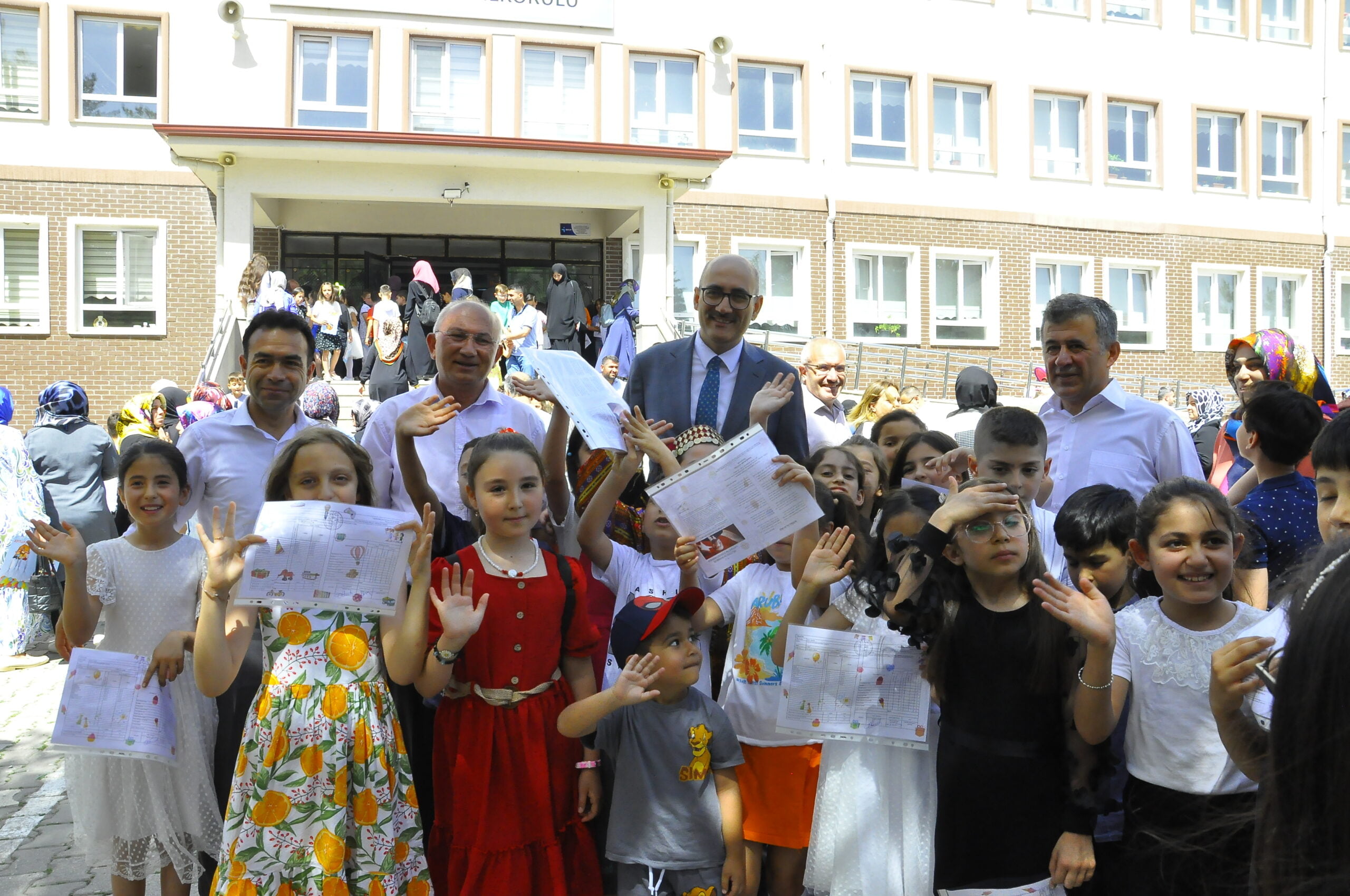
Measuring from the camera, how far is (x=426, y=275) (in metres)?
15.7

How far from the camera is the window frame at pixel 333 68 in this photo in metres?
19.4

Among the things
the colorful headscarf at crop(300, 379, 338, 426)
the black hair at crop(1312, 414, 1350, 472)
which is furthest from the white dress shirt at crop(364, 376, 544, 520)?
the colorful headscarf at crop(300, 379, 338, 426)

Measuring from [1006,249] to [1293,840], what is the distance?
23.3m

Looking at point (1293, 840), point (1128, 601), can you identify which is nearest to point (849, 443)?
point (1128, 601)

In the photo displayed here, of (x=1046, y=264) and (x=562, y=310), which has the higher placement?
(x=1046, y=264)

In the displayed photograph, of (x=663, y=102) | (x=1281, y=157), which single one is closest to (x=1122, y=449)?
(x=663, y=102)

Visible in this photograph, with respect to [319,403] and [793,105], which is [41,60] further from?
[319,403]

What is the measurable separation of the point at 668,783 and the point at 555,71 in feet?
63.6

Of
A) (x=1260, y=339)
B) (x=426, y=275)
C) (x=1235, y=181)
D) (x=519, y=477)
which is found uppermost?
(x=1235, y=181)

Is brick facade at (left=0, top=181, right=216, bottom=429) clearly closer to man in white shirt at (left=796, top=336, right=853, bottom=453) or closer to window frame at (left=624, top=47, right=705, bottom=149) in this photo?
window frame at (left=624, top=47, right=705, bottom=149)

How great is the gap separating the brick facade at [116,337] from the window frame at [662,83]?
26.0 feet

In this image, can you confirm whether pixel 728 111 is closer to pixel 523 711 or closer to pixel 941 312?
pixel 941 312

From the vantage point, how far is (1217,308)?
25.0 metres

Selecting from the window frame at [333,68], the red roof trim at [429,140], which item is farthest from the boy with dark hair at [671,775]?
the window frame at [333,68]
